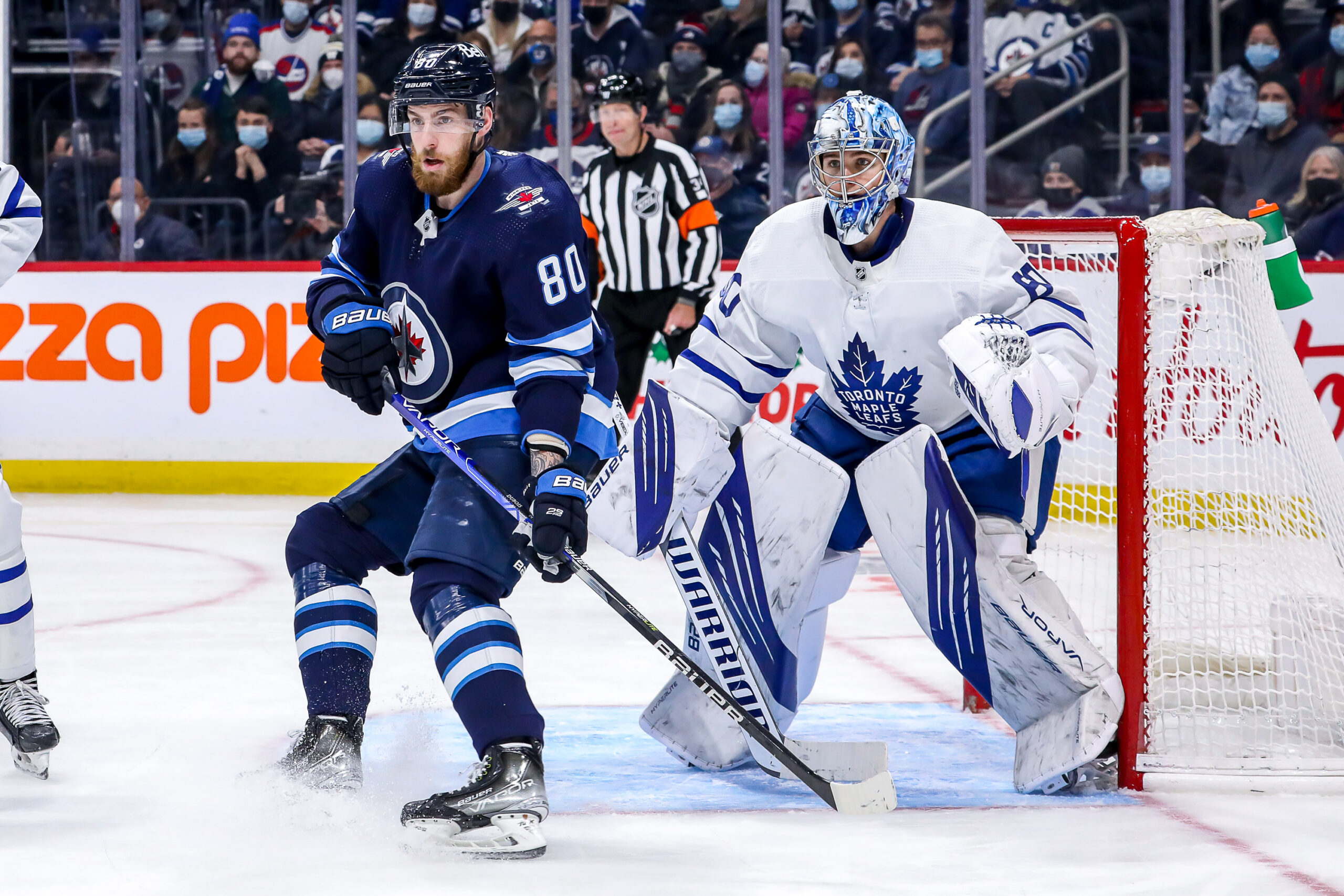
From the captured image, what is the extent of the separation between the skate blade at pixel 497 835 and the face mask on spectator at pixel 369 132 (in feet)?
15.0

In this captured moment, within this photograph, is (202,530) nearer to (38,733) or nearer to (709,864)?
(38,733)

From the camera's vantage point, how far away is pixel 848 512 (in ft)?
8.05

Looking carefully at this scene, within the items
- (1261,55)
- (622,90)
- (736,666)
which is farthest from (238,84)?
(736,666)

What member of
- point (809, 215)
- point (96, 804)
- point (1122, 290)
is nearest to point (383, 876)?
point (96, 804)

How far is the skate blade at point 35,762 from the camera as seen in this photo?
2320mm

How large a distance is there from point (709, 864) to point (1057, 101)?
4.66 m

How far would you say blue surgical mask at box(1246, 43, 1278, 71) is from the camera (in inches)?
233

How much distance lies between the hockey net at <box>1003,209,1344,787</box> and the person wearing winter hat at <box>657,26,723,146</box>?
11.0ft

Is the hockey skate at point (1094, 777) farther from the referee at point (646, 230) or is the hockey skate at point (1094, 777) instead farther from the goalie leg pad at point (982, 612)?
the referee at point (646, 230)

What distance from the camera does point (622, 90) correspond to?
16.2 ft

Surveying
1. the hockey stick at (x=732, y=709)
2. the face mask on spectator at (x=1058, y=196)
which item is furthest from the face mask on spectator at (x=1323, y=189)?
the hockey stick at (x=732, y=709)

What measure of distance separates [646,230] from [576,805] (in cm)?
316

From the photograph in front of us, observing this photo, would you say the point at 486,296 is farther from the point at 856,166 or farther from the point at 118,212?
the point at 118,212

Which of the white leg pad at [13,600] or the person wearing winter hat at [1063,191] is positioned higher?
the person wearing winter hat at [1063,191]
